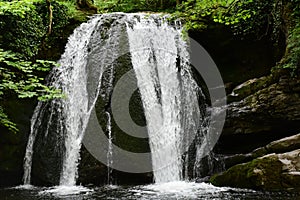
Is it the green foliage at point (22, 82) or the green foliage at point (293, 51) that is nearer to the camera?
the green foliage at point (22, 82)

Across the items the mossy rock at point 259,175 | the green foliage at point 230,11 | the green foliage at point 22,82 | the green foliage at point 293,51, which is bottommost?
the mossy rock at point 259,175

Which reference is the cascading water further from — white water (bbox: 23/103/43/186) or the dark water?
the dark water

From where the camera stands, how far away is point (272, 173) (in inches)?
201

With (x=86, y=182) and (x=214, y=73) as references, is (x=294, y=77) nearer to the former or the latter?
(x=214, y=73)

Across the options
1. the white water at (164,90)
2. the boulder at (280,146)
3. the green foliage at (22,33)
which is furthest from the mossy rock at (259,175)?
the green foliage at (22,33)

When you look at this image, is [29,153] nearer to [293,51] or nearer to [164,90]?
[164,90]

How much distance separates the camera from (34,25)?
355 inches

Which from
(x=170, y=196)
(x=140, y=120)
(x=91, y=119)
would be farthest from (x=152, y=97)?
(x=170, y=196)

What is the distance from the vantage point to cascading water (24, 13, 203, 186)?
7.53 metres

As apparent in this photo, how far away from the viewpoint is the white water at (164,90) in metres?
7.52

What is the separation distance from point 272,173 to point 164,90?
408cm

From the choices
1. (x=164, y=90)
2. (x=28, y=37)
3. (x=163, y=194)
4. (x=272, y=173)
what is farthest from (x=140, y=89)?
(x=272, y=173)

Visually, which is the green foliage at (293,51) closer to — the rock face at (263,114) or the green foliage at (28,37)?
the rock face at (263,114)

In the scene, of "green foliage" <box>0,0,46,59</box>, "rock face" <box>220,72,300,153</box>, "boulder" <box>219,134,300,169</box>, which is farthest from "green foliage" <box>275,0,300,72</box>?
"green foliage" <box>0,0,46,59</box>
